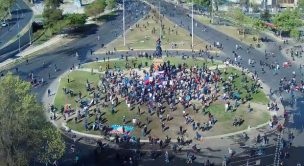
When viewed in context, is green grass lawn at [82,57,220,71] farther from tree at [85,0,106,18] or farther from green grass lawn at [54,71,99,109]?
tree at [85,0,106,18]

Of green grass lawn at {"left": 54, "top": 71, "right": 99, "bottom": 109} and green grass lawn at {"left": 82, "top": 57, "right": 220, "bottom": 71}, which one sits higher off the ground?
green grass lawn at {"left": 82, "top": 57, "right": 220, "bottom": 71}

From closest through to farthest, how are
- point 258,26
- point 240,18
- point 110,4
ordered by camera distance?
point 258,26, point 240,18, point 110,4

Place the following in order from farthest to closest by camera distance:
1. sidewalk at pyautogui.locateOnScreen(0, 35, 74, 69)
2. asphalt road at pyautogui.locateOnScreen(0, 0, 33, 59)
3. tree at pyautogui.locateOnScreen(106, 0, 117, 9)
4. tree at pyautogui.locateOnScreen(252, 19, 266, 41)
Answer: tree at pyautogui.locateOnScreen(106, 0, 117, 9) → tree at pyautogui.locateOnScreen(252, 19, 266, 41) → asphalt road at pyautogui.locateOnScreen(0, 0, 33, 59) → sidewalk at pyautogui.locateOnScreen(0, 35, 74, 69)

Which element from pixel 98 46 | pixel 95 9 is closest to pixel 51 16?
pixel 95 9

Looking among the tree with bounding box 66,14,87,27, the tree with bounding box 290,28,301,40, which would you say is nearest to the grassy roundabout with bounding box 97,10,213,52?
the tree with bounding box 66,14,87,27

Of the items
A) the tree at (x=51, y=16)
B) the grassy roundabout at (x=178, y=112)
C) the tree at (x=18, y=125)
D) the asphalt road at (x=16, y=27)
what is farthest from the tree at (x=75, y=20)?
the tree at (x=18, y=125)

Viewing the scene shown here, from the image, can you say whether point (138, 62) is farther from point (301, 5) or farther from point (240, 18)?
point (301, 5)

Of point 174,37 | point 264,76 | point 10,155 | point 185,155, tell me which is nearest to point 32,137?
point 10,155
